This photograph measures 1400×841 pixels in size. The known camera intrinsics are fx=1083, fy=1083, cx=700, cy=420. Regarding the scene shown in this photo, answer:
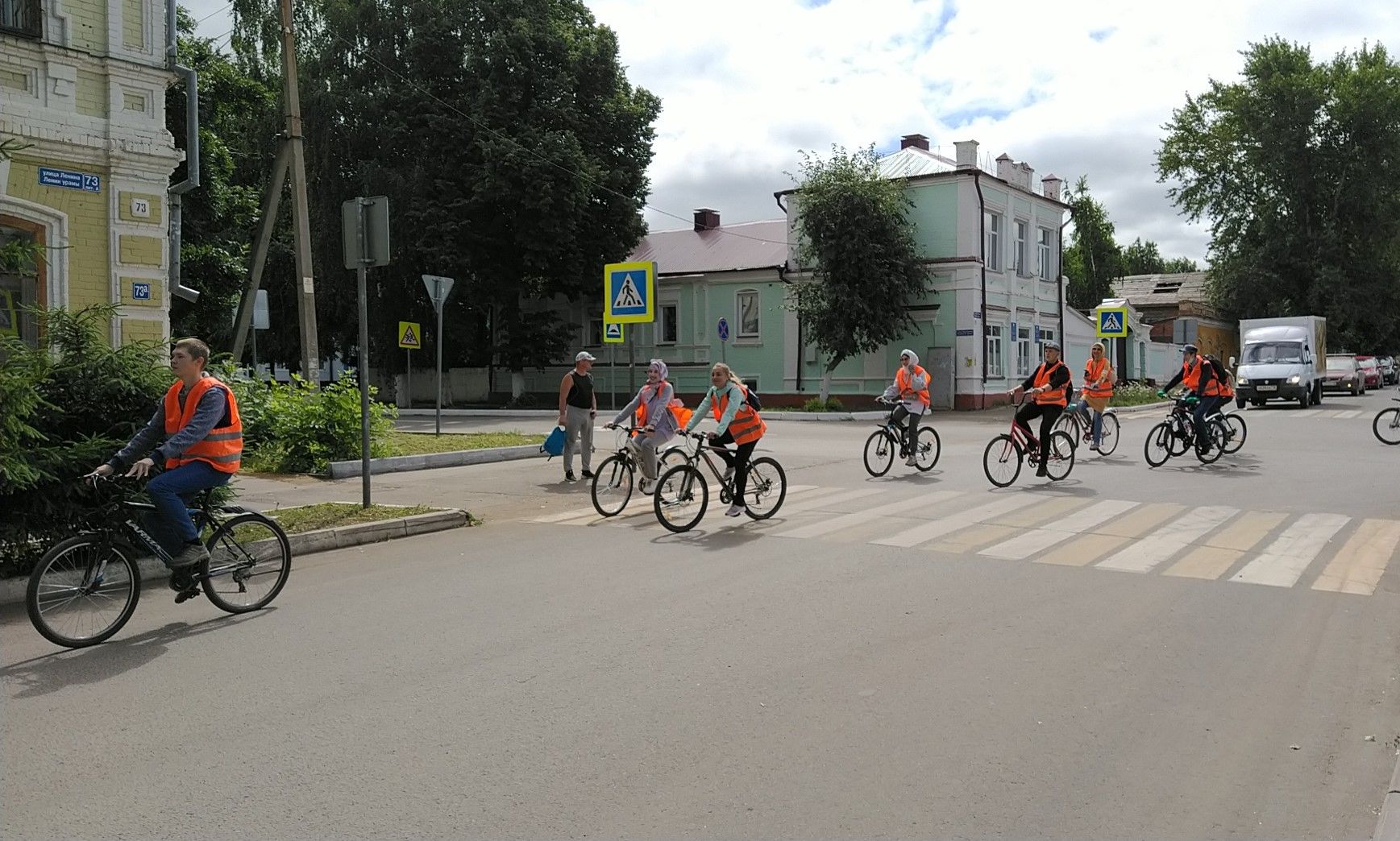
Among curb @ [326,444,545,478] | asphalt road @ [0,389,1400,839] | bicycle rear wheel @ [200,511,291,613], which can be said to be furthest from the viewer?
curb @ [326,444,545,478]

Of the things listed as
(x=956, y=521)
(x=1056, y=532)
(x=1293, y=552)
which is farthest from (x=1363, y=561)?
(x=956, y=521)

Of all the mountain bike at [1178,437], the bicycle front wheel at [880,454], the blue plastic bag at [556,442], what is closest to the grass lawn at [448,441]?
the blue plastic bag at [556,442]

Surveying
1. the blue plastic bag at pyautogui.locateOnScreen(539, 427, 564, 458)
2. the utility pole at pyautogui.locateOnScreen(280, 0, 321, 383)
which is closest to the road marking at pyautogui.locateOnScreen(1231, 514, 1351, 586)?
the blue plastic bag at pyautogui.locateOnScreen(539, 427, 564, 458)

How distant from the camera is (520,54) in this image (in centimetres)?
3553

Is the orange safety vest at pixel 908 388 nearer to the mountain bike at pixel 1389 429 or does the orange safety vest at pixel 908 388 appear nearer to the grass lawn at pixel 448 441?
the grass lawn at pixel 448 441

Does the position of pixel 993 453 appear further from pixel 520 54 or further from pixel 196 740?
pixel 520 54

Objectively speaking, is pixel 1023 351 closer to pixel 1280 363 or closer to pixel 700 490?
pixel 1280 363

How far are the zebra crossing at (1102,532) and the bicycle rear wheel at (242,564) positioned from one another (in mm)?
3980

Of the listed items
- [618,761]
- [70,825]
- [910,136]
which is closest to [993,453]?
[618,761]

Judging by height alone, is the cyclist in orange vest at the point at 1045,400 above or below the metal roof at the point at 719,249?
below

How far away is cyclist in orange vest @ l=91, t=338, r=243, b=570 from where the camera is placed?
22.1 ft

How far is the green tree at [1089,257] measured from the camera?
68.7 m

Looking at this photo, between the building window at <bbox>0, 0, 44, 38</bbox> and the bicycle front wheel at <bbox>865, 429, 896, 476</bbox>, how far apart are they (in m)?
11.7

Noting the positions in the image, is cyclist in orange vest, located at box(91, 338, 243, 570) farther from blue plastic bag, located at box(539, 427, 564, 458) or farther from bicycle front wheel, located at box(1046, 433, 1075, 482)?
bicycle front wheel, located at box(1046, 433, 1075, 482)
